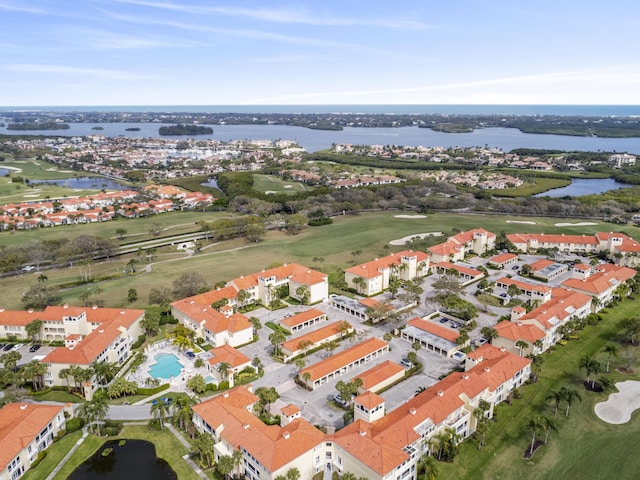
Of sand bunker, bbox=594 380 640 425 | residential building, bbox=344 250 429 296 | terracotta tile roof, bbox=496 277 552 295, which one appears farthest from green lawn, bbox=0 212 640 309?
sand bunker, bbox=594 380 640 425

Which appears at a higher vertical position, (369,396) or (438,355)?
(369,396)

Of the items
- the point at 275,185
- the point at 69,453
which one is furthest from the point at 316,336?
the point at 275,185

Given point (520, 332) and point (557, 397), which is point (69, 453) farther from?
point (520, 332)

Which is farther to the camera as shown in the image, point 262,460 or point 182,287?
point 182,287

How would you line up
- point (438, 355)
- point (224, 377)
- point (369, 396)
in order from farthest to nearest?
point (438, 355) → point (224, 377) → point (369, 396)

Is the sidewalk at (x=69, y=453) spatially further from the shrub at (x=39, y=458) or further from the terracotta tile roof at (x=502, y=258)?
the terracotta tile roof at (x=502, y=258)

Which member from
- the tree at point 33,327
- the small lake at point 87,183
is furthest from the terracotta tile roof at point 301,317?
the small lake at point 87,183

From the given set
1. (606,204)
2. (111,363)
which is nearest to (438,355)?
(111,363)

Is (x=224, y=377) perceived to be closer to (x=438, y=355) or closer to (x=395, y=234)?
(x=438, y=355)
